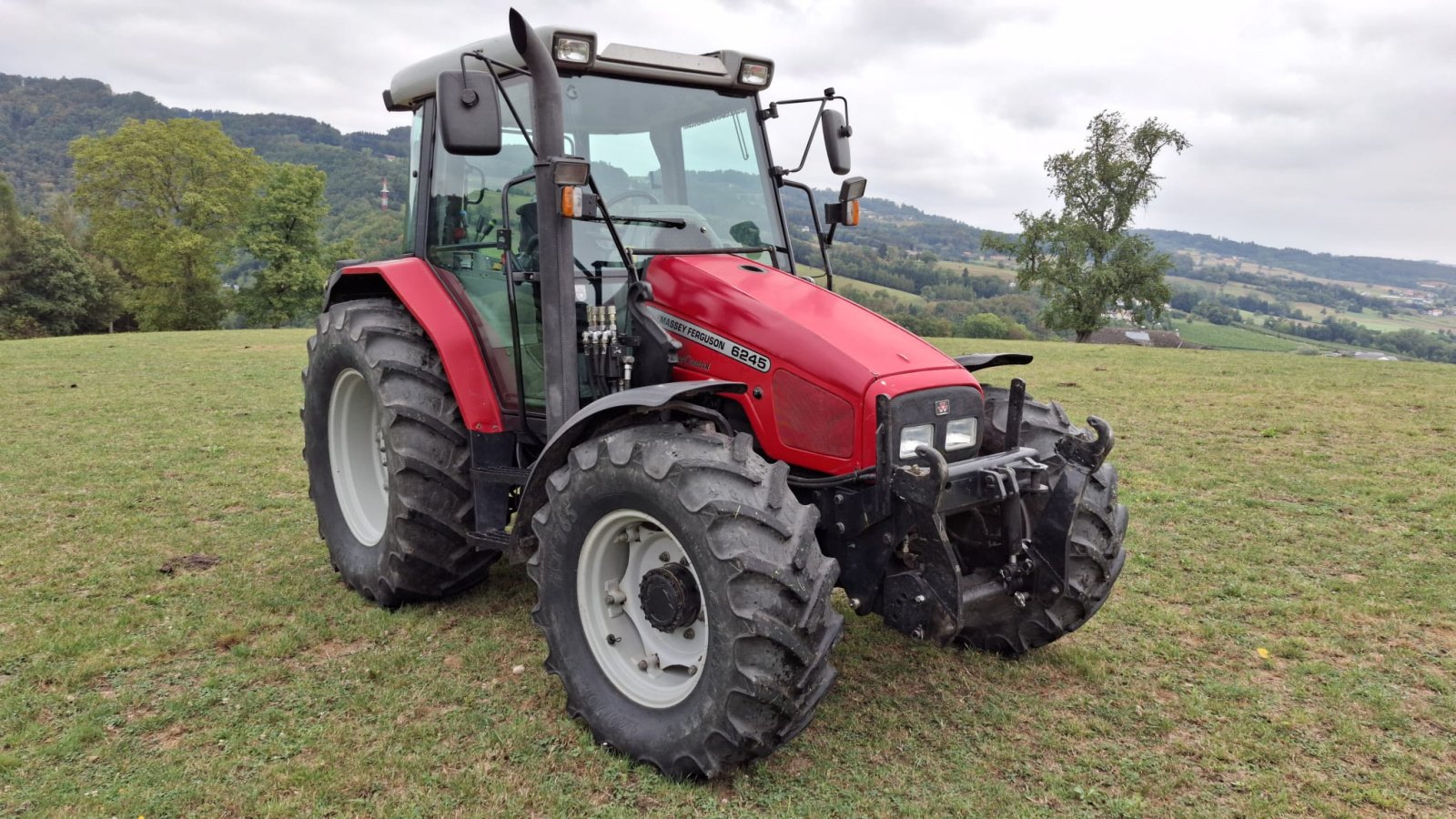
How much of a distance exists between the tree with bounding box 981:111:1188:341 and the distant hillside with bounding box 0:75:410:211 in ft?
134

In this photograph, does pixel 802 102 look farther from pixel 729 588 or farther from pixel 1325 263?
pixel 1325 263

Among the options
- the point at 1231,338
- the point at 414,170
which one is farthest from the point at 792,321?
the point at 1231,338

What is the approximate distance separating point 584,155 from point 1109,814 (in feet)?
10.8

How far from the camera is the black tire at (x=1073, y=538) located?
375 cm

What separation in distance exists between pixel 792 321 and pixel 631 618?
1321 mm

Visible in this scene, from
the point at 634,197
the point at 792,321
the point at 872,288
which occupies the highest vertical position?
the point at 634,197

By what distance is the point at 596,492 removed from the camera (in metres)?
3.32

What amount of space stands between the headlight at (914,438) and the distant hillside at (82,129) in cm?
5906

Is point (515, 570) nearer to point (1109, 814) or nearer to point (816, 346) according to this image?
point (816, 346)

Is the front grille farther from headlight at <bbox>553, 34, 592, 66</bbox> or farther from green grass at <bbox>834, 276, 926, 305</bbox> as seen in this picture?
headlight at <bbox>553, 34, 592, 66</bbox>

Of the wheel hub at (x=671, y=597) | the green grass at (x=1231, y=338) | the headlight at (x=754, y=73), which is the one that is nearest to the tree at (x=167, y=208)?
the headlight at (x=754, y=73)

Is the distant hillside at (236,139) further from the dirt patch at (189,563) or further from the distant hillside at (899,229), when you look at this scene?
the dirt patch at (189,563)

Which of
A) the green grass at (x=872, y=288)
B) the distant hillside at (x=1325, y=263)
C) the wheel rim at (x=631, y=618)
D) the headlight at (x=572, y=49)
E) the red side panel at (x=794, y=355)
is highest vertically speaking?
the distant hillside at (x=1325, y=263)

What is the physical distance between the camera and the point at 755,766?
10.6 ft
